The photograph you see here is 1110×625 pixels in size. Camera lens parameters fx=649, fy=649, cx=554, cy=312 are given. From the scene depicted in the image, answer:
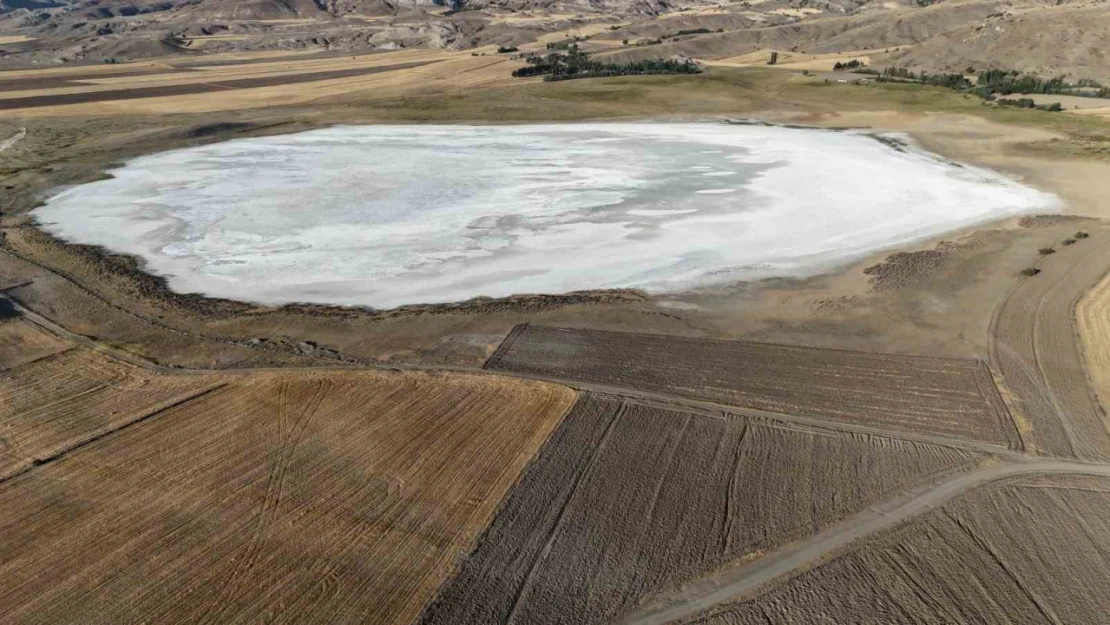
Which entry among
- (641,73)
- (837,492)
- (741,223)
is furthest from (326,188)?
(641,73)

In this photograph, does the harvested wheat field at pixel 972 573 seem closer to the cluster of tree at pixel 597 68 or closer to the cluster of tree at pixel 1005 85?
the cluster of tree at pixel 1005 85

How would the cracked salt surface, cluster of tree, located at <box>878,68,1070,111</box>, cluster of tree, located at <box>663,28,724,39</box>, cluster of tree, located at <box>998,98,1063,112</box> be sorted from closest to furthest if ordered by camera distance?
the cracked salt surface → cluster of tree, located at <box>998,98,1063,112</box> → cluster of tree, located at <box>878,68,1070,111</box> → cluster of tree, located at <box>663,28,724,39</box>

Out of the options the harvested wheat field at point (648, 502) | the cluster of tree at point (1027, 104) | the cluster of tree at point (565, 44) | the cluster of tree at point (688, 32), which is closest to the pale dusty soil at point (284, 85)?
the cluster of tree at point (565, 44)

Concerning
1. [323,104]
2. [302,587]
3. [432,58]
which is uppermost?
[432,58]

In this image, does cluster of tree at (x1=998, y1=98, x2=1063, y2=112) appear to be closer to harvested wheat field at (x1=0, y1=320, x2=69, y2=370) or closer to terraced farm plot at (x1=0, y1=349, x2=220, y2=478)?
terraced farm plot at (x1=0, y1=349, x2=220, y2=478)

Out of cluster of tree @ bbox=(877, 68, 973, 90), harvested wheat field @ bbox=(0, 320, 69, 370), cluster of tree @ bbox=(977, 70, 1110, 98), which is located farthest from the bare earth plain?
cluster of tree @ bbox=(877, 68, 973, 90)

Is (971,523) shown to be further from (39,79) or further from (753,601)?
(39,79)
